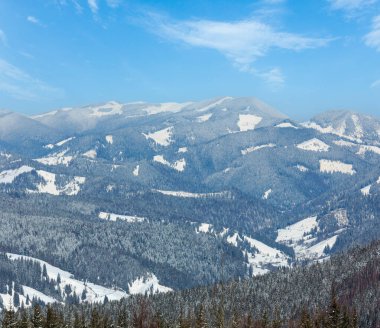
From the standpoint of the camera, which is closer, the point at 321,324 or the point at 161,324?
the point at 321,324

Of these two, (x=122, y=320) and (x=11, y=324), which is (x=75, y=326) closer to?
(x=122, y=320)

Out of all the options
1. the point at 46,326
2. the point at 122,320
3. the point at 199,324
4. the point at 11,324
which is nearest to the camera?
the point at 11,324

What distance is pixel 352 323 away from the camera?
170 meters

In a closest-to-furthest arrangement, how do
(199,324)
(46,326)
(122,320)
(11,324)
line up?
1. (11,324)
2. (46,326)
3. (199,324)
4. (122,320)

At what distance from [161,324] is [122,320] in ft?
73.7

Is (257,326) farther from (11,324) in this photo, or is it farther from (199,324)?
(11,324)

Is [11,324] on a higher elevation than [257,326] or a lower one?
higher

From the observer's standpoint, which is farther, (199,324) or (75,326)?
(75,326)

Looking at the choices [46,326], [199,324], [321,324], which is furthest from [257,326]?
[46,326]

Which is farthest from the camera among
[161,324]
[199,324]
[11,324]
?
[161,324]

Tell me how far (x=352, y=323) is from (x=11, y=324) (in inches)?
3855

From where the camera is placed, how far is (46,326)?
138 m

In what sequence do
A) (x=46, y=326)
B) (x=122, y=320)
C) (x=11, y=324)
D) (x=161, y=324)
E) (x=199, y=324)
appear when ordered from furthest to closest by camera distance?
(x=161, y=324)
(x=122, y=320)
(x=199, y=324)
(x=46, y=326)
(x=11, y=324)

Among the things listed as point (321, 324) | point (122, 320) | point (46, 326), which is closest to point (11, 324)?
point (46, 326)
